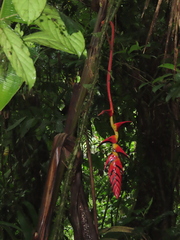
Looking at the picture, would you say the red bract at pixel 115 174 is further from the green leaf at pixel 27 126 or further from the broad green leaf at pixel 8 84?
the green leaf at pixel 27 126

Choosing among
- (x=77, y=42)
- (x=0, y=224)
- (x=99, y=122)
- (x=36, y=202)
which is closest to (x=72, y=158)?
(x=77, y=42)

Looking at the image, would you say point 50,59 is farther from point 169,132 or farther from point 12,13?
point 12,13

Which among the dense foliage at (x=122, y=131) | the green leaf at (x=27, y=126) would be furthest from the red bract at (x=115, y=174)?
the dense foliage at (x=122, y=131)

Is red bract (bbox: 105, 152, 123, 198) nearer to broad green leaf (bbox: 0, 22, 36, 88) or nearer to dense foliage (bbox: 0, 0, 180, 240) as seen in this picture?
broad green leaf (bbox: 0, 22, 36, 88)

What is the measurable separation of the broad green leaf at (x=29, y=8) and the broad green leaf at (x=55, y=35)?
0.08m

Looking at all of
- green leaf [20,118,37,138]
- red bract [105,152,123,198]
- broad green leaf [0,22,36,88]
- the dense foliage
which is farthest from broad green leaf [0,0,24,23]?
the dense foliage

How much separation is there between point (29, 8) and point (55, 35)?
0.29 ft

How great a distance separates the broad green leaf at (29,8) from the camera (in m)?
0.38

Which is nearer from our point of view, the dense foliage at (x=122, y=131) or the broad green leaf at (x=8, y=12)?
the broad green leaf at (x=8, y=12)

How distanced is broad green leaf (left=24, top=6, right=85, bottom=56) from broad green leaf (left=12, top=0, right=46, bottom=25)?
0.08 m

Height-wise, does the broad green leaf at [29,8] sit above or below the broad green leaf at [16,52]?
above

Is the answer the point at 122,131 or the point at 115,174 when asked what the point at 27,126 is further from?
the point at 115,174

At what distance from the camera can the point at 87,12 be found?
1.51 metres

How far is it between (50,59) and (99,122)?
0.31 m
